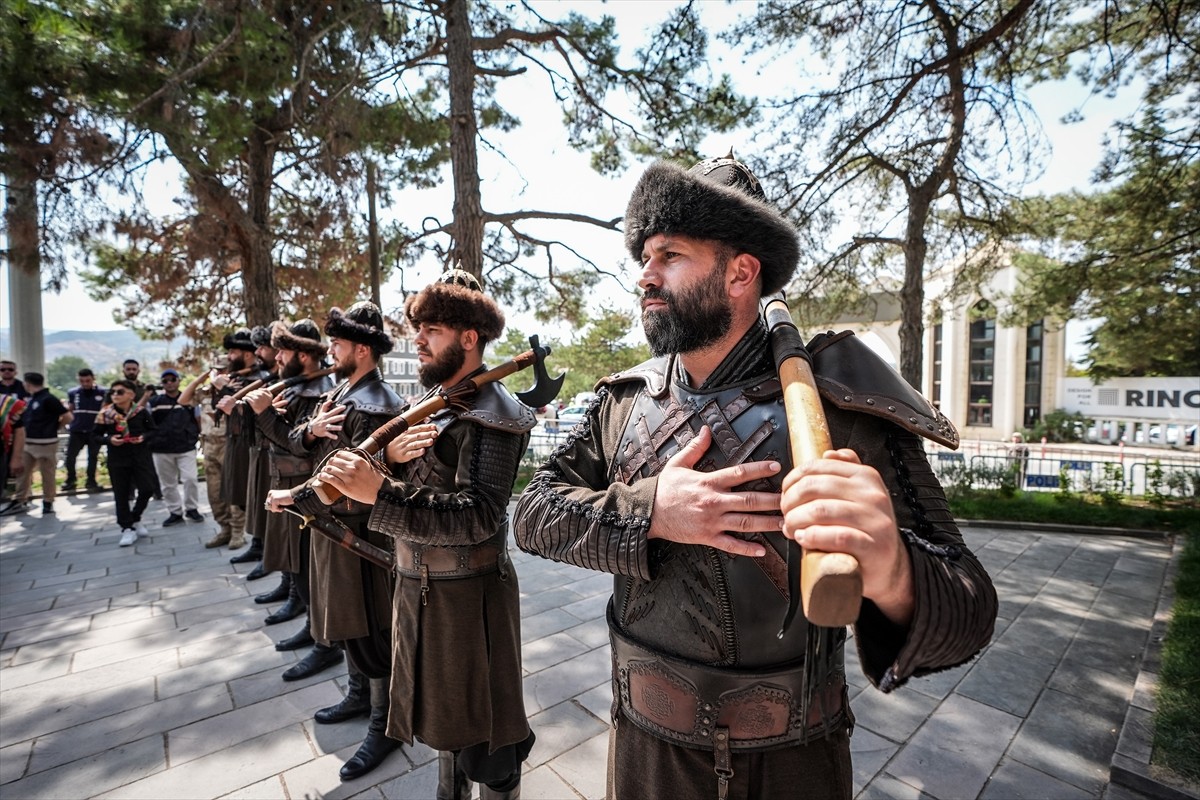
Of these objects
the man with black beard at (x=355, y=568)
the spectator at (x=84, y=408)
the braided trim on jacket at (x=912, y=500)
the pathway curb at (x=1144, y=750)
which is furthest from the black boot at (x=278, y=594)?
the spectator at (x=84, y=408)

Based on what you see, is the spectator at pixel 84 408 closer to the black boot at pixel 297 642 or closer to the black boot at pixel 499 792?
the black boot at pixel 297 642

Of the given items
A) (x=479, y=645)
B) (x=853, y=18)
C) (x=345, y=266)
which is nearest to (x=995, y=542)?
(x=853, y=18)

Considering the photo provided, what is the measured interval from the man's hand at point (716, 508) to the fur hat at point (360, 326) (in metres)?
3.00

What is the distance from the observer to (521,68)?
25.4ft

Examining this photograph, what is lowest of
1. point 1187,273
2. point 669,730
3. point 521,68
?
point 669,730

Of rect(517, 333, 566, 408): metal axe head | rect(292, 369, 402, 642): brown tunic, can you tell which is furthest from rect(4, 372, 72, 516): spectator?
rect(517, 333, 566, 408): metal axe head

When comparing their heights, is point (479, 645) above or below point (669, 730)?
below

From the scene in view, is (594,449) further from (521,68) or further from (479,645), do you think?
(521,68)

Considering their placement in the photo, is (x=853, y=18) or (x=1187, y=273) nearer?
(x=853, y=18)

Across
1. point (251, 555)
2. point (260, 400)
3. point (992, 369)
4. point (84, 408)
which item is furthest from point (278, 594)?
point (992, 369)

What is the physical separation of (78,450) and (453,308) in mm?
12431

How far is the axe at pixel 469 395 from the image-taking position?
7.64 feet

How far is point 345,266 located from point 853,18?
10.7 metres

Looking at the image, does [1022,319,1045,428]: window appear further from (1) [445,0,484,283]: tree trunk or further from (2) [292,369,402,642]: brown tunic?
(2) [292,369,402,642]: brown tunic
